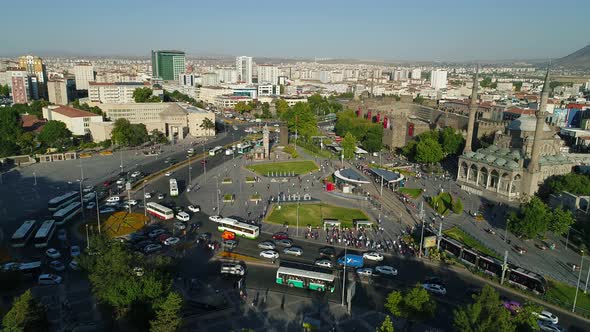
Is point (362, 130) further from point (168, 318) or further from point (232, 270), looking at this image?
point (168, 318)

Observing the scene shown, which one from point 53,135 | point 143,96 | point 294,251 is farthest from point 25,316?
point 143,96

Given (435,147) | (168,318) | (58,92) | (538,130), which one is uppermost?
(538,130)

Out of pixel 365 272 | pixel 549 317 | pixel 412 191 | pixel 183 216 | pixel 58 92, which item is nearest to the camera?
pixel 549 317

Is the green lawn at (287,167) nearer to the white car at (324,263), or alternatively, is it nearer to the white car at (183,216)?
the white car at (183,216)

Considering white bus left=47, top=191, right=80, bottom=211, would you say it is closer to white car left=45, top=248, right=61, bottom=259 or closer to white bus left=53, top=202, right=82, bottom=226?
white bus left=53, top=202, right=82, bottom=226

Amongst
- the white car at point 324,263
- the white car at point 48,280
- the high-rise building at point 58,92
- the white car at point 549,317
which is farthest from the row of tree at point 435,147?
the high-rise building at point 58,92

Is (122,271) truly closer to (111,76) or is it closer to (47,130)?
(47,130)
